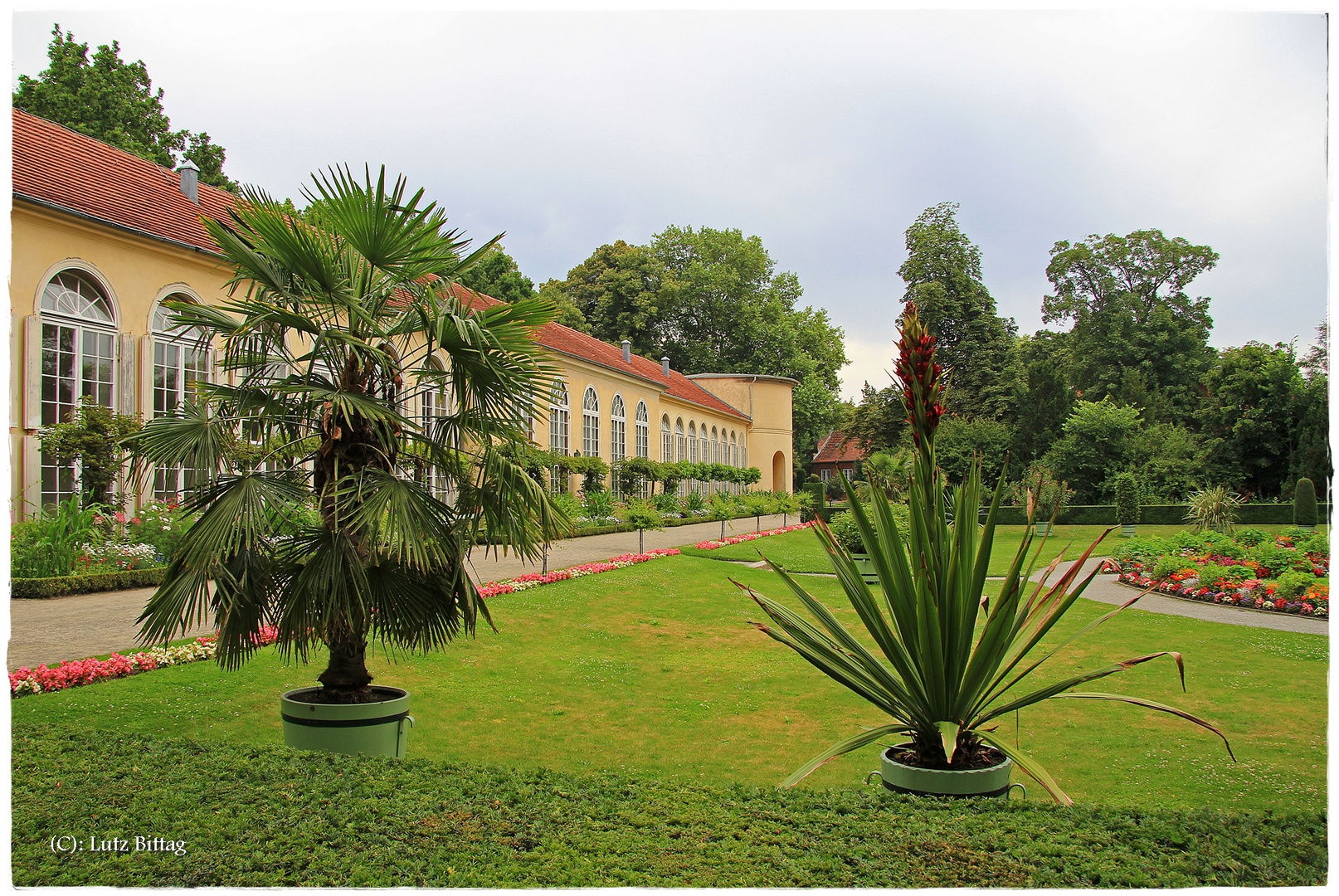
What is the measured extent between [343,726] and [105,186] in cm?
1524

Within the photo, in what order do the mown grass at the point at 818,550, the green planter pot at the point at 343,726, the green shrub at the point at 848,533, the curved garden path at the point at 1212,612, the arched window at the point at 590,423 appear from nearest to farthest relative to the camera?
the green planter pot at the point at 343,726 < the curved garden path at the point at 1212,612 < the green shrub at the point at 848,533 < the mown grass at the point at 818,550 < the arched window at the point at 590,423

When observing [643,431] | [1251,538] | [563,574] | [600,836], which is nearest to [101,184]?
[563,574]

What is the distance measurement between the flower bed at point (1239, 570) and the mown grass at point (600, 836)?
880 cm

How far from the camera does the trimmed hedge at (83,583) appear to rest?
31.8 ft

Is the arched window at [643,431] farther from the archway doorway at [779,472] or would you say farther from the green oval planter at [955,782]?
the green oval planter at [955,782]

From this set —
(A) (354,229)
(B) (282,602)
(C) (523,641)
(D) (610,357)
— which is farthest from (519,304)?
(D) (610,357)

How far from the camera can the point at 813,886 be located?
102 inches

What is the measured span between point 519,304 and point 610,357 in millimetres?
30602

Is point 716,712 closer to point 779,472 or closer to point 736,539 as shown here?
point 736,539

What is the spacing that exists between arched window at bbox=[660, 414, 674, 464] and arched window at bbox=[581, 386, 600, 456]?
6.56 meters

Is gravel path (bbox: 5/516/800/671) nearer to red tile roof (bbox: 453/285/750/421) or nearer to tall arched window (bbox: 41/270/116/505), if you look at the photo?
tall arched window (bbox: 41/270/116/505)

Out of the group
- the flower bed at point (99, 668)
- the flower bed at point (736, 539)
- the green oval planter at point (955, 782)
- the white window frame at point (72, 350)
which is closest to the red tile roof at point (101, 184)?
the white window frame at point (72, 350)

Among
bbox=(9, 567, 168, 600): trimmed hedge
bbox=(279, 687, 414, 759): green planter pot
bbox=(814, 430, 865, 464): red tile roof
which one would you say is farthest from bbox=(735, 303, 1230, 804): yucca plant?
bbox=(814, 430, 865, 464): red tile roof

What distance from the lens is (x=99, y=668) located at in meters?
6.29
